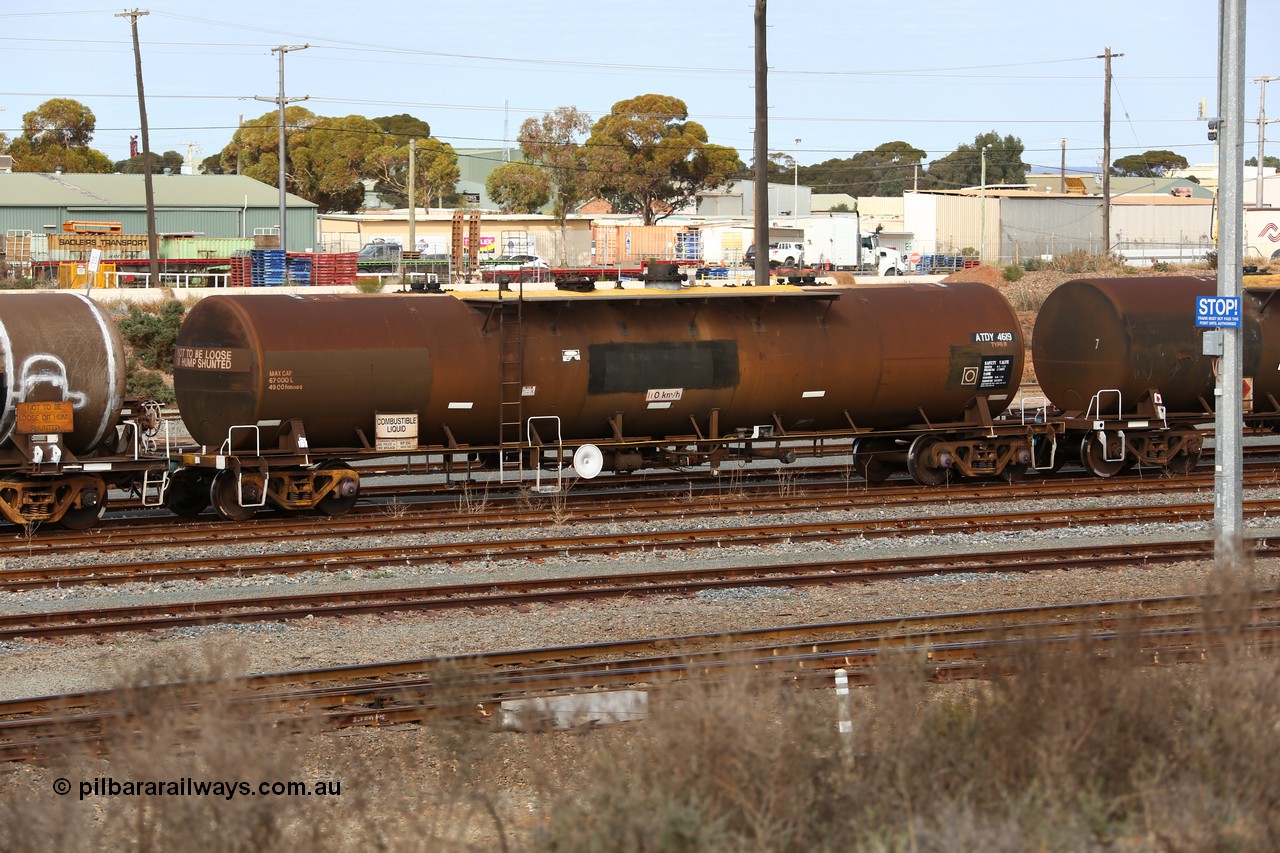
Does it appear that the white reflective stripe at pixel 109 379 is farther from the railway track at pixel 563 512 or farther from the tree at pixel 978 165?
the tree at pixel 978 165

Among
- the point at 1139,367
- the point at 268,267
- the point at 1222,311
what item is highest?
the point at 268,267

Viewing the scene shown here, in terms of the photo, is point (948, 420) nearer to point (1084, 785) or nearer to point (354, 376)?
point (354, 376)

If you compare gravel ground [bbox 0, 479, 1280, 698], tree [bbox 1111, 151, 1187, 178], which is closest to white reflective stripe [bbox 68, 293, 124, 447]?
gravel ground [bbox 0, 479, 1280, 698]

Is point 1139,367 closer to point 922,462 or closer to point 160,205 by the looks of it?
point 922,462

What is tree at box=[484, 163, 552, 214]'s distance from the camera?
3497 inches

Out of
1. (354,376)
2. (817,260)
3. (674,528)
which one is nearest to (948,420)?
(674,528)

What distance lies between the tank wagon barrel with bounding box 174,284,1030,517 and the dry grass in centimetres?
1038

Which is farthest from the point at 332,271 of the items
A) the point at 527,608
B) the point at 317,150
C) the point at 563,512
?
the point at 317,150

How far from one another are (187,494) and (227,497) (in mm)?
→ 952

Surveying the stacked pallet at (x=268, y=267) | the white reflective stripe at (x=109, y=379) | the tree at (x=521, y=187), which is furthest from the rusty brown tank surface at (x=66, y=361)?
the tree at (x=521, y=187)

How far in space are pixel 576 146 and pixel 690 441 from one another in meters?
67.5

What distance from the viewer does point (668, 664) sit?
1114cm

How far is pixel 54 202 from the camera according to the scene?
7025 centimetres

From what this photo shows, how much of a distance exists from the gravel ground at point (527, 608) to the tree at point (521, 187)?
73.0 m
